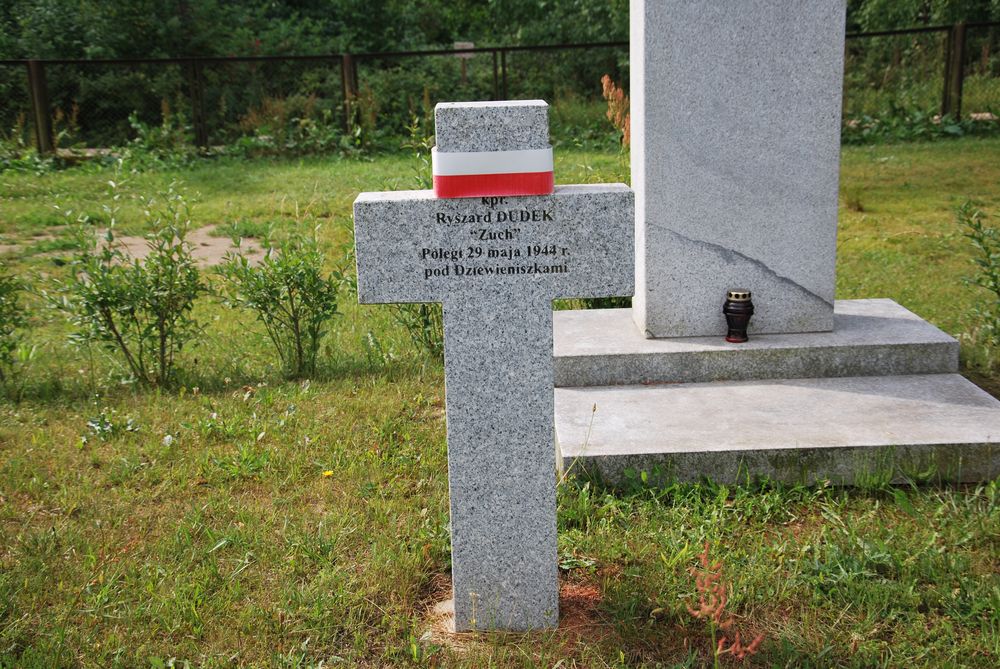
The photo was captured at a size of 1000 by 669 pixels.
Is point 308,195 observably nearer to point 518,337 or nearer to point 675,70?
point 675,70

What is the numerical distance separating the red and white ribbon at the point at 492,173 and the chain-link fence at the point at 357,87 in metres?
10.7

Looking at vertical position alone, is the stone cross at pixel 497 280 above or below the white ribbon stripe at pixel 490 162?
below

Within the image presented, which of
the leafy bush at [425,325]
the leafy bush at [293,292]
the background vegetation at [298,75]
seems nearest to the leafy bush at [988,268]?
the leafy bush at [425,325]

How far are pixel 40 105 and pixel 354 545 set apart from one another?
1138 cm

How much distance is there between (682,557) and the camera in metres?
3.33

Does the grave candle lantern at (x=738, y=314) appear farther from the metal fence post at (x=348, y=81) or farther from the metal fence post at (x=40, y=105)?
the metal fence post at (x=40, y=105)

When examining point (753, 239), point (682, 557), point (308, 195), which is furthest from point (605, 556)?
point (308, 195)

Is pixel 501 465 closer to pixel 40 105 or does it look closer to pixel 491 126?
pixel 491 126

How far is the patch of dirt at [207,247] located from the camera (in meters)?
8.27

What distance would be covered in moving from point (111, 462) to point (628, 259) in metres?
2.60

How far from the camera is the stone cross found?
278 cm

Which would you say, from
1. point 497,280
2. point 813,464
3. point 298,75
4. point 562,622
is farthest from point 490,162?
point 298,75

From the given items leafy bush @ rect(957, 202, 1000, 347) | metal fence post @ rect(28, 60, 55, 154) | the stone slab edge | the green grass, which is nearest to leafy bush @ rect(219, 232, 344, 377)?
the green grass

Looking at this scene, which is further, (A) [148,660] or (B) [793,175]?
(B) [793,175]
